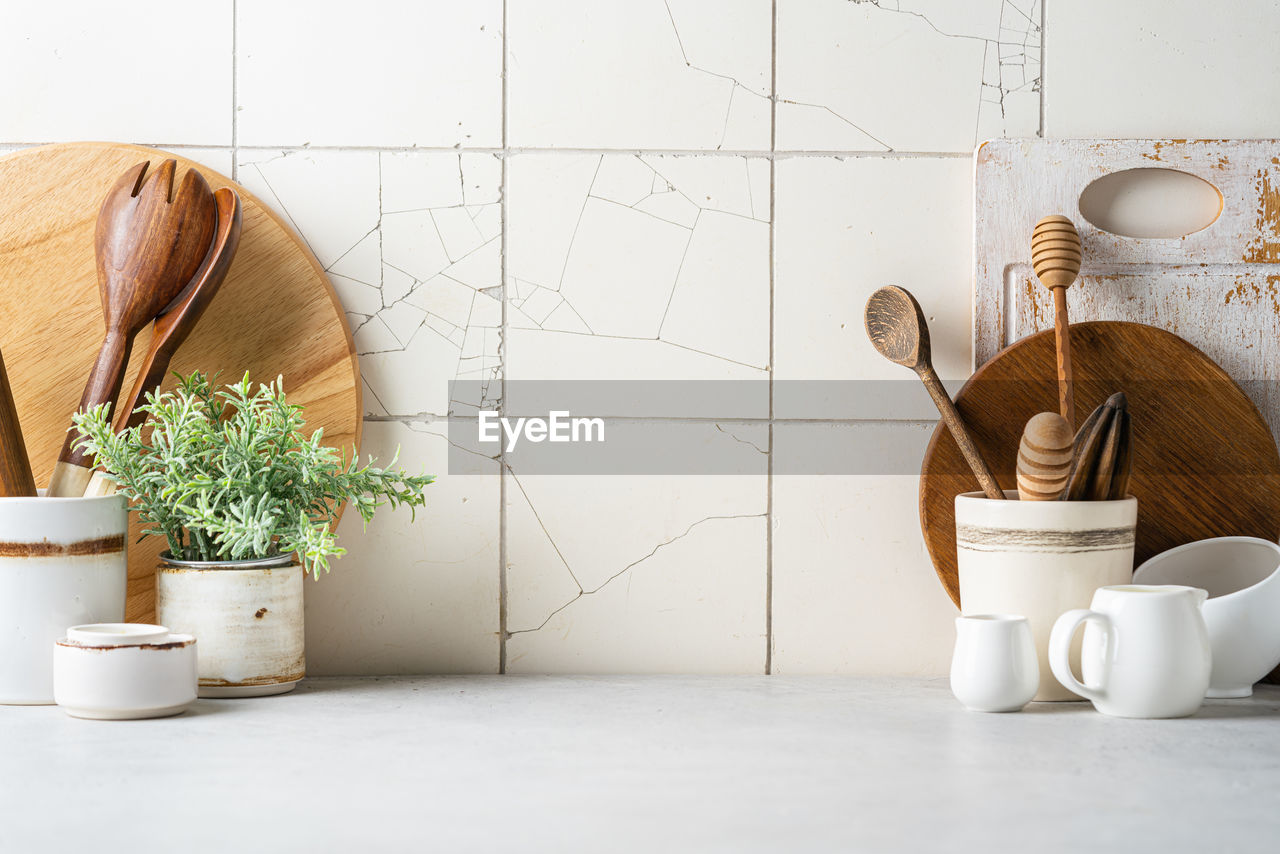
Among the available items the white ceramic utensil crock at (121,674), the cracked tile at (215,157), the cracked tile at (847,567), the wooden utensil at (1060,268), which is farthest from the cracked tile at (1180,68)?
the white ceramic utensil crock at (121,674)

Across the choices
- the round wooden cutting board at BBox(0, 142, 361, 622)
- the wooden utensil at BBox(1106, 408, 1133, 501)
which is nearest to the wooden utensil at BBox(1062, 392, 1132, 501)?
the wooden utensil at BBox(1106, 408, 1133, 501)

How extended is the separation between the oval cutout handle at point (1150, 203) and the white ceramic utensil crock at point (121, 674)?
2.80ft

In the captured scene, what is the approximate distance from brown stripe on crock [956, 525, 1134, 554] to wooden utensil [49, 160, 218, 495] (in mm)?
682

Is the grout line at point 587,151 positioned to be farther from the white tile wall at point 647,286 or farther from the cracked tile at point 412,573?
the cracked tile at point 412,573

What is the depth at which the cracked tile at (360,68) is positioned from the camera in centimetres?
92

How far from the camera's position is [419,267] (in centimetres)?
92

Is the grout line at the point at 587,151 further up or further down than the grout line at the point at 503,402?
further up

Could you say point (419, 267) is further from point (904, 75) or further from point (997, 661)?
point (997, 661)

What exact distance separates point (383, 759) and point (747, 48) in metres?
0.68

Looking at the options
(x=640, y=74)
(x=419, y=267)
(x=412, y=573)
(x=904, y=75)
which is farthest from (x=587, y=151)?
(x=412, y=573)

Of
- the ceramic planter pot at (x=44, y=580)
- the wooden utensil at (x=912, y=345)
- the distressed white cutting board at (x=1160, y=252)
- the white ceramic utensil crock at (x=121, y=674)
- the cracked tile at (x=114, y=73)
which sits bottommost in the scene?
the white ceramic utensil crock at (x=121, y=674)

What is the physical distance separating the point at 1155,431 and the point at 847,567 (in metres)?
0.30

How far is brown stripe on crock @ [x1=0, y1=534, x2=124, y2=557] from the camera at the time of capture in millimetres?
746

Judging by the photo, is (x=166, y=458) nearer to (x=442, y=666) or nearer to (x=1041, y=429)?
(x=442, y=666)
